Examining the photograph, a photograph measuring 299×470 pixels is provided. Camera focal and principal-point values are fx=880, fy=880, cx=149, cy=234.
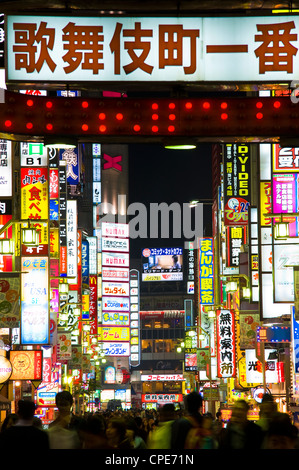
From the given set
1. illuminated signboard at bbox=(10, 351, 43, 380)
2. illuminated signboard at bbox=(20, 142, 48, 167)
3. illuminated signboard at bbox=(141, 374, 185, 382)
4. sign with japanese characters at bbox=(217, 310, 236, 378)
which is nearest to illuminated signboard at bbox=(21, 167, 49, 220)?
illuminated signboard at bbox=(20, 142, 48, 167)

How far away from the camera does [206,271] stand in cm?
5719

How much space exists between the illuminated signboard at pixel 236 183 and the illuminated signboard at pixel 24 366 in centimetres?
1886

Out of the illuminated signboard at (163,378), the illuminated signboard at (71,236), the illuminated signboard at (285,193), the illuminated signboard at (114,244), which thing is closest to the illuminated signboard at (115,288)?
the illuminated signboard at (114,244)

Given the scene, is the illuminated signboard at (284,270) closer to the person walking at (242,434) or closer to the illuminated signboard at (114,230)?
the person walking at (242,434)

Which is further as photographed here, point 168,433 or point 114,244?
point 114,244

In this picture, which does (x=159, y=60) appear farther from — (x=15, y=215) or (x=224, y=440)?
(x=15, y=215)

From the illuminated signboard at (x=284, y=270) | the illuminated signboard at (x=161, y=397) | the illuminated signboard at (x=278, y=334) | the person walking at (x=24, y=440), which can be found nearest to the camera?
the person walking at (x=24, y=440)

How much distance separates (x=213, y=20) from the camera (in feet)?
32.2

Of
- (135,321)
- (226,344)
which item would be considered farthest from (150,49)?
(135,321)

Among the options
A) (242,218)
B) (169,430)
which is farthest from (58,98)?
(242,218)

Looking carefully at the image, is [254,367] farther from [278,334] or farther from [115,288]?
[115,288]

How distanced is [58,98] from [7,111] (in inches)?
22.5

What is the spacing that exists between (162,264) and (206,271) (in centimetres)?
8311

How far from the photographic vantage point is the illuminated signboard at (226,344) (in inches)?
1512
